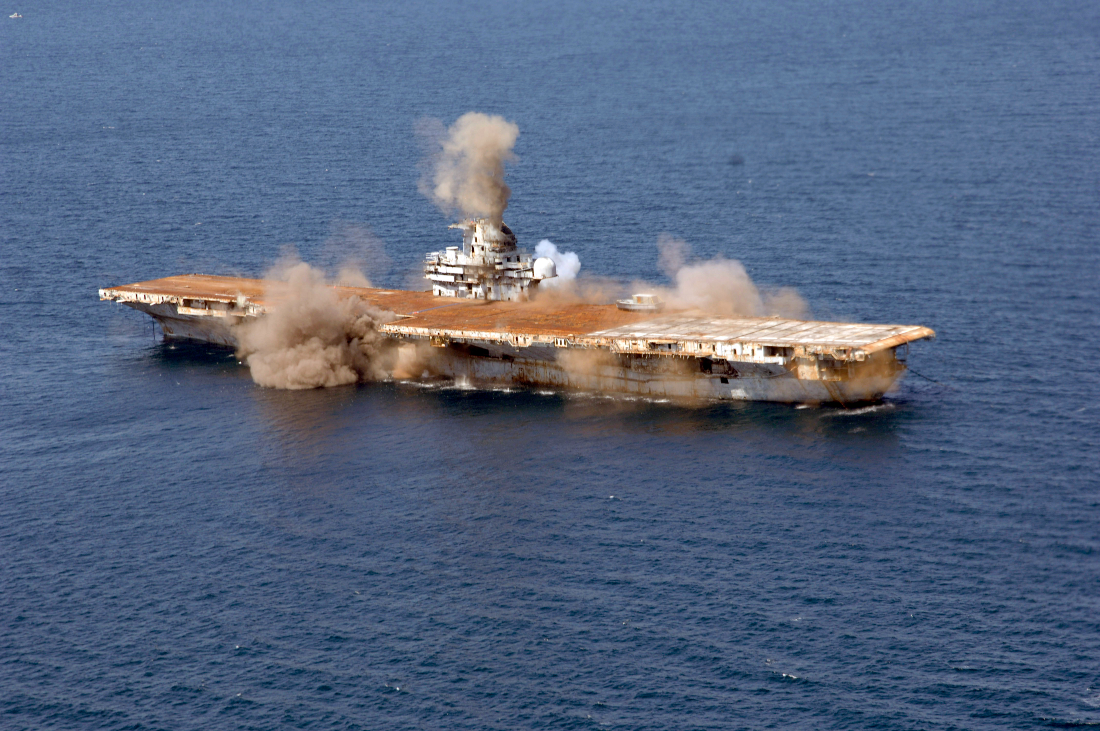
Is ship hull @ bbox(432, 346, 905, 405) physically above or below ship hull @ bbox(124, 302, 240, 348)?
below

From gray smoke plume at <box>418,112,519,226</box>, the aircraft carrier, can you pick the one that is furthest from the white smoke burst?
gray smoke plume at <box>418,112,519,226</box>

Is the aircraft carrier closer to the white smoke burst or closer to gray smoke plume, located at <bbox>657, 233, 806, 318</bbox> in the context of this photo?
gray smoke plume, located at <bbox>657, 233, 806, 318</bbox>

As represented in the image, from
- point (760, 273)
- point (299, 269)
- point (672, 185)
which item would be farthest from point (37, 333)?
point (672, 185)

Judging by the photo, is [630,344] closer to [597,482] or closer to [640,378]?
[640,378]

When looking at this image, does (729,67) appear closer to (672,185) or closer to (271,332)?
(672,185)

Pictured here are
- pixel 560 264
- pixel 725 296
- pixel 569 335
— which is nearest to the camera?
pixel 569 335

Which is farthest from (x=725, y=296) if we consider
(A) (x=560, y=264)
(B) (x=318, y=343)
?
(B) (x=318, y=343)
